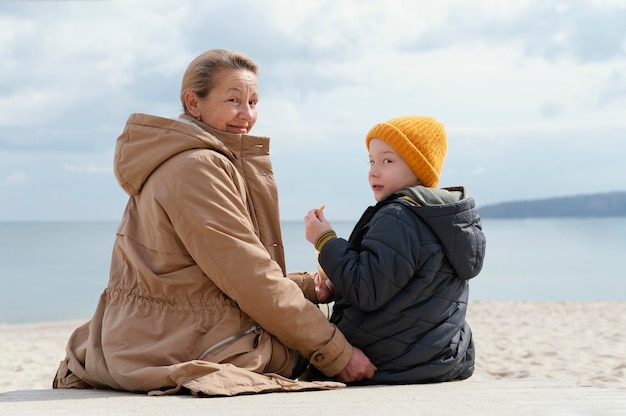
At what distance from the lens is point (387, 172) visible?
13.9 ft

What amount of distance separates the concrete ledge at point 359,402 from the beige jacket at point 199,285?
17cm

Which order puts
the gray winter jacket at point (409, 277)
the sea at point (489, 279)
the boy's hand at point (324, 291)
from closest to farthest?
1. the gray winter jacket at point (409, 277)
2. the boy's hand at point (324, 291)
3. the sea at point (489, 279)

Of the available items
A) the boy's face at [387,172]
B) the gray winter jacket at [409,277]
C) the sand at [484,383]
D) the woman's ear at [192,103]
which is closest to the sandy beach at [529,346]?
the sand at [484,383]

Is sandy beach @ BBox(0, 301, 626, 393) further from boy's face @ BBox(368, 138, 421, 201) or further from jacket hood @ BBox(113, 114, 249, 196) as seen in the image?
jacket hood @ BBox(113, 114, 249, 196)

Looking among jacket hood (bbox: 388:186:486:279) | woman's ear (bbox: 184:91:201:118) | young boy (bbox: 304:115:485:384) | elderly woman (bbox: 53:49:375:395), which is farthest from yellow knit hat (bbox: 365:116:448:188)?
woman's ear (bbox: 184:91:201:118)

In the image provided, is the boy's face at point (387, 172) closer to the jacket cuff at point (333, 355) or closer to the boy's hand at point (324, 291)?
the boy's hand at point (324, 291)

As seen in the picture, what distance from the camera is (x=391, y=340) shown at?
13.3 ft

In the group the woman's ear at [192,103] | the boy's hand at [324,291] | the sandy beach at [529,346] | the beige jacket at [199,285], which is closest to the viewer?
the beige jacket at [199,285]

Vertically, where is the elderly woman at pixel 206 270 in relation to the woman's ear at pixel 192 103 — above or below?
below

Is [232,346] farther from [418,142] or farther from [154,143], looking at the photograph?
[418,142]

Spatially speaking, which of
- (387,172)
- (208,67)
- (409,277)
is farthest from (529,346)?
(208,67)

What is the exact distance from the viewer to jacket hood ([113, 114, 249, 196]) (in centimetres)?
396

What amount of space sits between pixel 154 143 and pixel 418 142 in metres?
1.36

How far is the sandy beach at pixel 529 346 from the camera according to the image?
8531 millimetres
